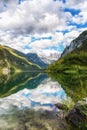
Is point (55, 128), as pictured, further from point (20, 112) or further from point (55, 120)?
point (20, 112)

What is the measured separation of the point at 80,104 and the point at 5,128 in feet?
18.4

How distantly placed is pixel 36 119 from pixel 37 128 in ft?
10.0

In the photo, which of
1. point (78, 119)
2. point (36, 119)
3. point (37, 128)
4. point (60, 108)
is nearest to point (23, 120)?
point (36, 119)

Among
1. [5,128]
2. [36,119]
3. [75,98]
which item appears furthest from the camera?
[36,119]

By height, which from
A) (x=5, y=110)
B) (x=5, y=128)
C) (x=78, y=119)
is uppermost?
(x=78, y=119)

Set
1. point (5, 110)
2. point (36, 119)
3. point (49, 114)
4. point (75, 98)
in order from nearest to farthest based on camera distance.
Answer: point (75, 98) → point (36, 119) → point (49, 114) → point (5, 110)

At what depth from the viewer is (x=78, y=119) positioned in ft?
65.5

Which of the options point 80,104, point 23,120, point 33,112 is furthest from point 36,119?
point 80,104

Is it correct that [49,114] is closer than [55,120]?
No

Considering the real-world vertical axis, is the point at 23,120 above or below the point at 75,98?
below

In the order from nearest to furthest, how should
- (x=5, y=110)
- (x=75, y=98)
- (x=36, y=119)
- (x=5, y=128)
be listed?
(x=5, y=128), (x=75, y=98), (x=36, y=119), (x=5, y=110)

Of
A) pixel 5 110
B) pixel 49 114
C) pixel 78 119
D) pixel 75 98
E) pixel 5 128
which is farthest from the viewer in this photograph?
pixel 5 110

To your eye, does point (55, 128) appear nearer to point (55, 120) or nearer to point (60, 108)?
point (55, 120)

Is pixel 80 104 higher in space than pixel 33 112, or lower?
higher
